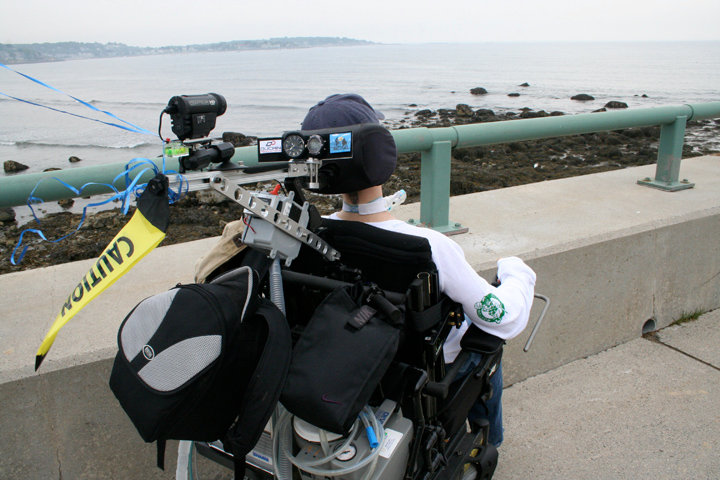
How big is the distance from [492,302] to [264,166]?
895 mm

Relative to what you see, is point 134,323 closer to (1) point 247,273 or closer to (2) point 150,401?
(2) point 150,401

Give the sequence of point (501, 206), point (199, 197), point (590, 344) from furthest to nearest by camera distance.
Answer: point (199, 197) → point (501, 206) → point (590, 344)

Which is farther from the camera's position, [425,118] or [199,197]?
[425,118]

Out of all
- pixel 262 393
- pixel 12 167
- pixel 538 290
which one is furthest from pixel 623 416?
pixel 12 167

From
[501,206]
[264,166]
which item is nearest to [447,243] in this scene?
[264,166]

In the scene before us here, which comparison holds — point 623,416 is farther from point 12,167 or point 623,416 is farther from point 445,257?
point 12,167

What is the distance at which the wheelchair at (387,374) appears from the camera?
163 centimetres

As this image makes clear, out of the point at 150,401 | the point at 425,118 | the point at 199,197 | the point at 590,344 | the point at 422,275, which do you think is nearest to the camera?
the point at 150,401

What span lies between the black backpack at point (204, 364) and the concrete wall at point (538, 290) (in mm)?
1010

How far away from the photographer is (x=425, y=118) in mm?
23438

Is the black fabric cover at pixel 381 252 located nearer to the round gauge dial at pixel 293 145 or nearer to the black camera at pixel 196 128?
the round gauge dial at pixel 293 145

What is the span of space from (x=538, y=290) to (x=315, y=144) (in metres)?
2.16

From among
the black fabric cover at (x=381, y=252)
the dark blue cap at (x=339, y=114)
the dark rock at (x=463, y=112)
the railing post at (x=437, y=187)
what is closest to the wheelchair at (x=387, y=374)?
the black fabric cover at (x=381, y=252)

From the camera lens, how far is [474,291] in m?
1.94
